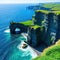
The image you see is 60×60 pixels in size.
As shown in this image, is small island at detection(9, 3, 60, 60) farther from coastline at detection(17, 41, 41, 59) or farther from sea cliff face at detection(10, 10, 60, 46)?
coastline at detection(17, 41, 41, 59)

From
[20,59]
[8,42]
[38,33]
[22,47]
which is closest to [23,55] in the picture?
[20,59]

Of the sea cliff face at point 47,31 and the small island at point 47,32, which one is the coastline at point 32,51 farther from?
the sea cliff face at point 47,31

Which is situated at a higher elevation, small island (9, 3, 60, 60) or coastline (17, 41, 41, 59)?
small island (9, 3, 60, 60)

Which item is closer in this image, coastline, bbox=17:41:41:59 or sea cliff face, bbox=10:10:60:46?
coastline, bbox=17:41:41:59

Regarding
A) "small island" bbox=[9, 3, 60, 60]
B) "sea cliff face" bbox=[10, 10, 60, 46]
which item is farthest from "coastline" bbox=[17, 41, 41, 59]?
"sea cliff face" bbox=[10, 10, 60, 46]

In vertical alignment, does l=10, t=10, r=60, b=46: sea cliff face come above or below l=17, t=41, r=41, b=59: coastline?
above

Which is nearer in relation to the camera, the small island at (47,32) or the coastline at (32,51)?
the coastline at (32,51)

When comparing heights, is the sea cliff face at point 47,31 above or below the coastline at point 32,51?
above

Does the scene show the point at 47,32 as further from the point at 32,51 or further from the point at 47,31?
the point at 32,51

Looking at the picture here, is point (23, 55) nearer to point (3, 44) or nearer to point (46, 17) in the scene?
point (3, 44)

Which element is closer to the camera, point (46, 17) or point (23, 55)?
point (23, 55)

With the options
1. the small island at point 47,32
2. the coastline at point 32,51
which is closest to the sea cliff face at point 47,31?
the small island at point 47,32
